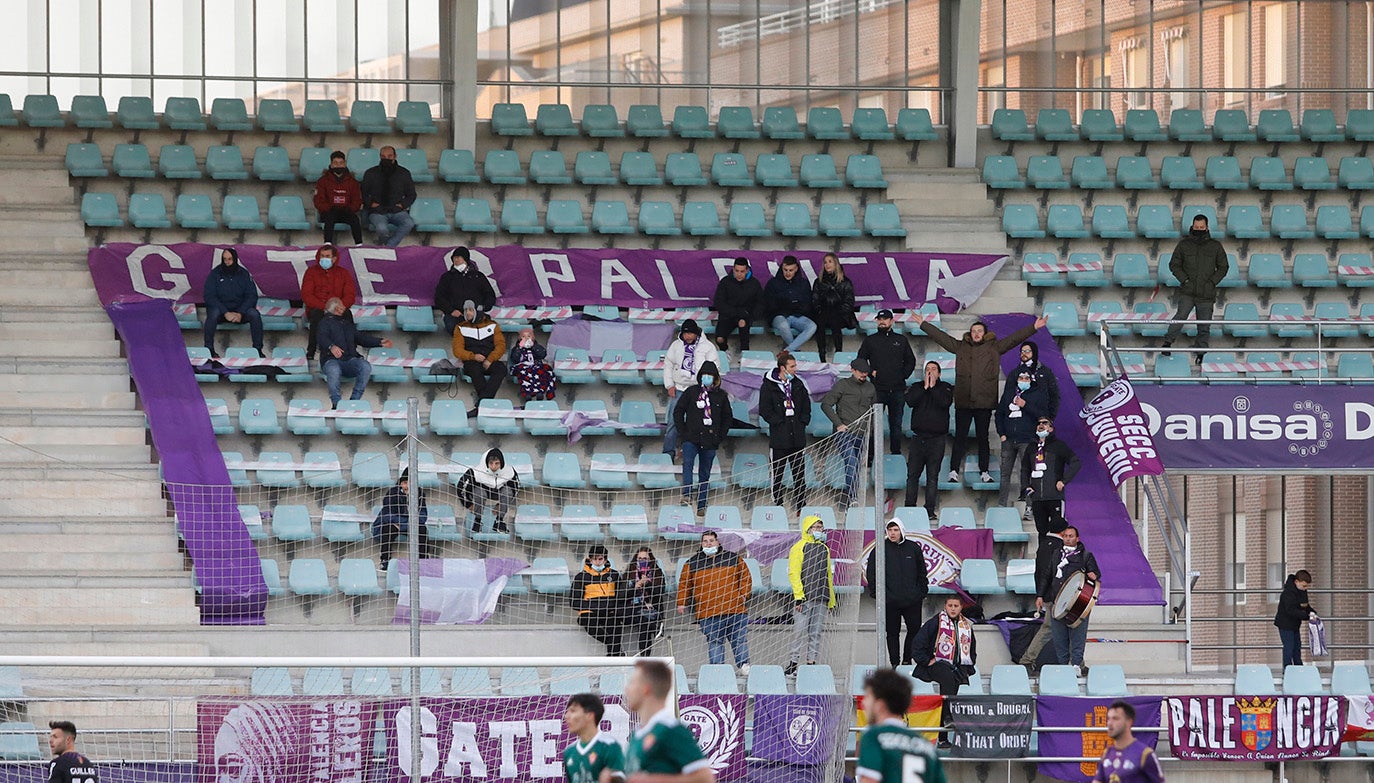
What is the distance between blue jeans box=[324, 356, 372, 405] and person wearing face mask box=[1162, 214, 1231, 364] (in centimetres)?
859

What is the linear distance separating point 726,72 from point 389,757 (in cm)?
1393

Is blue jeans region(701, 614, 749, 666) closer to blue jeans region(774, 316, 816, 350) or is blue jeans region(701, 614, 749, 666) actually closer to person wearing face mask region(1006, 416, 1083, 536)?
person wearing face mask region(1006, 416, 1083, 536)

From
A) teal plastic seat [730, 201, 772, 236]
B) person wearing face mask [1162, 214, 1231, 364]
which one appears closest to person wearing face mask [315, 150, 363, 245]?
teal plastic seat [730, 201, 772, 236]

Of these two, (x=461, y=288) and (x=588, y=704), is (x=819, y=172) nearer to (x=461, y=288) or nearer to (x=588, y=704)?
(x=461, y=288)

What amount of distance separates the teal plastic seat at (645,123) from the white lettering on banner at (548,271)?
309 centimetres

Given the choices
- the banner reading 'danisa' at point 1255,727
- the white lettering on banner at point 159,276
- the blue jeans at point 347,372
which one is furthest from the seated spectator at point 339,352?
the banner reading 'danisa' at point 1255,727

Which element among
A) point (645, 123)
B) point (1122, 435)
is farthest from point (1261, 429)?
point (645, 123)

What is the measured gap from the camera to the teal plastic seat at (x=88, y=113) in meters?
22.2

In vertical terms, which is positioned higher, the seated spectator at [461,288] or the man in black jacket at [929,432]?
the seated spectator at [461,288]

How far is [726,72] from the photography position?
24.9 metres

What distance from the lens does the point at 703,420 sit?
17.7 m

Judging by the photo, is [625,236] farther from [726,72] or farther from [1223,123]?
[1223,123]

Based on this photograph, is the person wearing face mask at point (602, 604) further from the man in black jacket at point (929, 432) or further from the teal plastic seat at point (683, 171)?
the teal plastic seat at point (683, 171)

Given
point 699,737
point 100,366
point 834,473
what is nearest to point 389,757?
point 699,737
